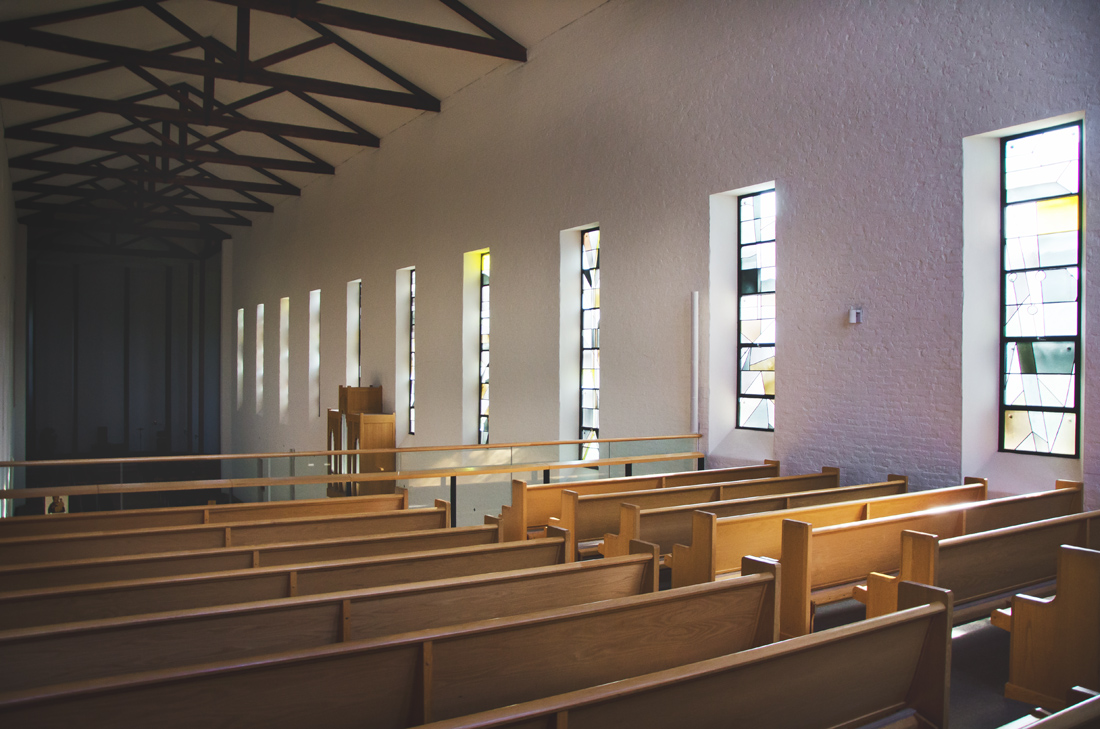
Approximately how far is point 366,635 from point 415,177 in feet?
27.1

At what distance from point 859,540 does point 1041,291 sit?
6.74 feet

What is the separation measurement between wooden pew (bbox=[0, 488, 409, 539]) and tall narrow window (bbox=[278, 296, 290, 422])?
34.0 feet

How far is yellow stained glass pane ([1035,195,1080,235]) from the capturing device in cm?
387

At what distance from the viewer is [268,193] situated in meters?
13.6

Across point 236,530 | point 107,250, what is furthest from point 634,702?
point 107,250

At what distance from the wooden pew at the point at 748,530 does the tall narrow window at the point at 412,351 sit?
6.98 m

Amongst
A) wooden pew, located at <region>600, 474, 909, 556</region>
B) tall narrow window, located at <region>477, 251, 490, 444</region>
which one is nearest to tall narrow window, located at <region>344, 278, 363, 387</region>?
tall narrow window, located at <region>477, 251, 490, 444</region>

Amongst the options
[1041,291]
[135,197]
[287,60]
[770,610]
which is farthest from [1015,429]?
[135,197]

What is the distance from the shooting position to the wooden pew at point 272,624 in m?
1.73

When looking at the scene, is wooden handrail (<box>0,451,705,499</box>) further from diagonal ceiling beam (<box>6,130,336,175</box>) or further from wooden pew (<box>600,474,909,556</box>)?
diagonal ceiling beam (<box>6,130,336,175</box>)

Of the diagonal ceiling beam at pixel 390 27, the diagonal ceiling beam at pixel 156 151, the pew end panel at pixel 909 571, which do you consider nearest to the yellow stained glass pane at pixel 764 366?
the pew end panel at pixel 909 571

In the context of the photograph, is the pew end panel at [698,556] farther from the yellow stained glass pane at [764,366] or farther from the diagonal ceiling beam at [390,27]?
the diagonal ceiling beam at [390,27]

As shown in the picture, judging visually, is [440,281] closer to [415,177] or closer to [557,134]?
[415,177]

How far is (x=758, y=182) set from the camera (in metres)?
5.22
